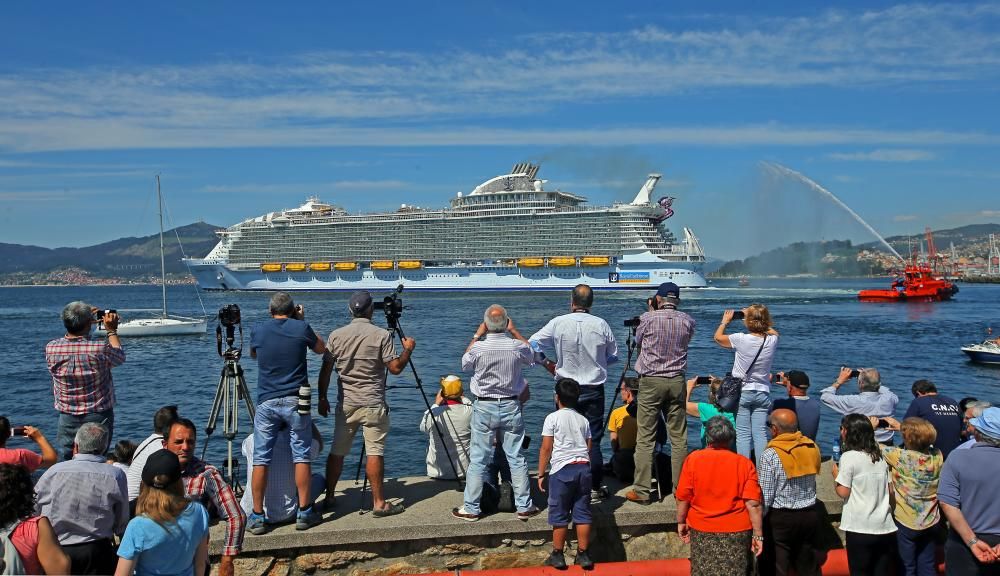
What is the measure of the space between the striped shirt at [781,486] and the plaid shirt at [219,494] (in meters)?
2.98

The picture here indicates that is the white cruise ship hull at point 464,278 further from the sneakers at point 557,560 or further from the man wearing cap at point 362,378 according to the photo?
the sneakers at point 557,560

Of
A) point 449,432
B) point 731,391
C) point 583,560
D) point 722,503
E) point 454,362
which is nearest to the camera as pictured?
point 722,503

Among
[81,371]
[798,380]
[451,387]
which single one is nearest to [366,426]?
[451,387]

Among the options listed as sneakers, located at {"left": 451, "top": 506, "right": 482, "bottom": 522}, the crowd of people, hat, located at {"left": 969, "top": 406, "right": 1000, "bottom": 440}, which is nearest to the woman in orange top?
the crowd of people

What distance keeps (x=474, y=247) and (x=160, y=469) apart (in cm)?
8426

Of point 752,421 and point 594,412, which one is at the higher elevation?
point 594,412

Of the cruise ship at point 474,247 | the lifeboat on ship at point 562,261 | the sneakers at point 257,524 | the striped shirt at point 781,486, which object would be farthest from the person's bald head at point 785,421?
the lifeboat on ship at point 562,261

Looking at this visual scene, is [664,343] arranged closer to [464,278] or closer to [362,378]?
[362,378]

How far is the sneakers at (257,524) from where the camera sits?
484 cm

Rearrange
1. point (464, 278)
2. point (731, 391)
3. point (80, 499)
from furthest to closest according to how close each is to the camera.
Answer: point (464, 278)
point (731, 391)
point (80, 499)

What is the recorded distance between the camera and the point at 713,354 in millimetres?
28297

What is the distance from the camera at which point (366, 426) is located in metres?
5.27

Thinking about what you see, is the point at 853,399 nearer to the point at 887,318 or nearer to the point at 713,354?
the point at 713,354

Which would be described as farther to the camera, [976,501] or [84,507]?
[976,501]
